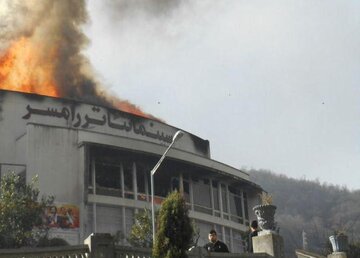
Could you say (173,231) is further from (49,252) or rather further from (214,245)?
(49,252)

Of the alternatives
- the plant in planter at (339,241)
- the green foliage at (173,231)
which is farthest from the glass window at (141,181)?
the green foliage at (173,231)

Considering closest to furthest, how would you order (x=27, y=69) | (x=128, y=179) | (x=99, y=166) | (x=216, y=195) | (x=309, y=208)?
1. (x=99, y=166)
2. (x=128, y=179)
3. (x=216, y=195)
4. (x=27, y=69)
5. (x=309, y=208)

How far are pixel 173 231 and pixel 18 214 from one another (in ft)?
75.8

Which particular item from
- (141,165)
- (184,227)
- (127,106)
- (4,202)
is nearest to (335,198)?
(127,106)

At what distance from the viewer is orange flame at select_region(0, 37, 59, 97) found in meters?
62.5

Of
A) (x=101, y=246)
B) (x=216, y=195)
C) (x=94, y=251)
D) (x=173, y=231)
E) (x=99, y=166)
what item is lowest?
(x=94, y=251)

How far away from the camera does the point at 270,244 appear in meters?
14.9

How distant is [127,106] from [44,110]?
73.0 ft

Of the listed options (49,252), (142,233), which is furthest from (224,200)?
(49,252)

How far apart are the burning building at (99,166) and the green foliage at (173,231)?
2898 centimetres

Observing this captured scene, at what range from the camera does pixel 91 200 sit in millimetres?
43188

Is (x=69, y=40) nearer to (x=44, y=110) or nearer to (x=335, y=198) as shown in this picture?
(x=44, y=110)

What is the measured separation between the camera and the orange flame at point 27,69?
2461 inches

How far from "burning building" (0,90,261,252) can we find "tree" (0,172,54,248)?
183 inches
